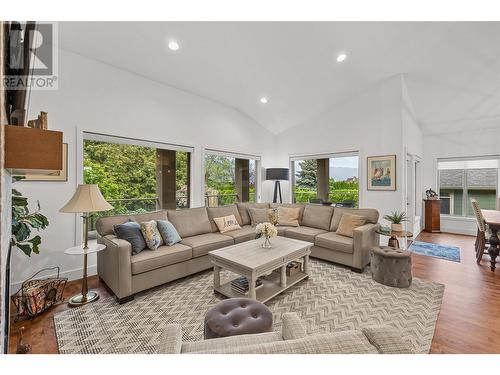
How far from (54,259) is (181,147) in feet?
8.11

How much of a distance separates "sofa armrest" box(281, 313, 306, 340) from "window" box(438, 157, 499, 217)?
675cm

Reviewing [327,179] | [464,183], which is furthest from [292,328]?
[464,183]

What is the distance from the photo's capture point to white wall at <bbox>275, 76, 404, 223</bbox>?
405 centimetres

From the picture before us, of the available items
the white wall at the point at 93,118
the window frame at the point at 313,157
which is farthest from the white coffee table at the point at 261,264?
the window frame at the point at 313,157

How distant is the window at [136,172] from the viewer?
3363mm

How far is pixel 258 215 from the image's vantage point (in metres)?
4.41

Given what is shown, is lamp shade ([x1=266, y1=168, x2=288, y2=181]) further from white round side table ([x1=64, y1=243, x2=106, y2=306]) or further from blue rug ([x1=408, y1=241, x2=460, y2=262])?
white round side table ([x1=64, y1=243, x2=106, y2=306])

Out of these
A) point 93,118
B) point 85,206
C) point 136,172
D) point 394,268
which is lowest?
point 394,268

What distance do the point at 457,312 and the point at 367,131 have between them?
3.23 meters

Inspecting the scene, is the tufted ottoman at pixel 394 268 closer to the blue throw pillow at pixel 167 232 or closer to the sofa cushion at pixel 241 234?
the sofa cushion at pixel 241 234

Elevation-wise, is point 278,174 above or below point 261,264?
above

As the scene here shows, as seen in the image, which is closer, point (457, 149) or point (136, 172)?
point (136, 172)

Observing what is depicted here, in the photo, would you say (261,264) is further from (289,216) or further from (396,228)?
(396,228)
